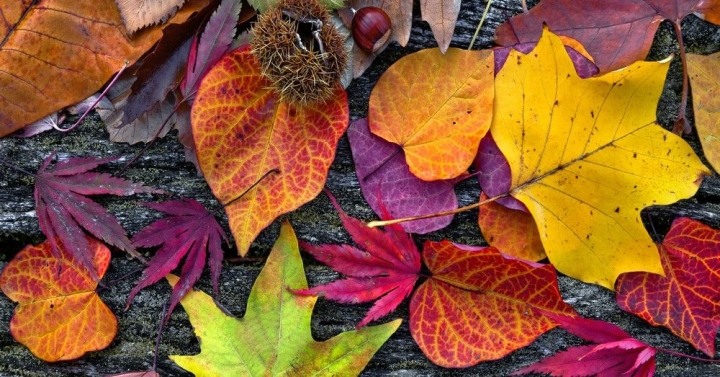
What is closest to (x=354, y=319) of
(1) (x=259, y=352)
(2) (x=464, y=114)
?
(1) (x=259, y=352)

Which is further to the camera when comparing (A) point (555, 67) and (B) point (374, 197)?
(B) point (374, 197)

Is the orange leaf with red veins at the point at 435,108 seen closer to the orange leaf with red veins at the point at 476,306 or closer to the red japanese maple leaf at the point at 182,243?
the orange leaf with red veins at the point at 476,306

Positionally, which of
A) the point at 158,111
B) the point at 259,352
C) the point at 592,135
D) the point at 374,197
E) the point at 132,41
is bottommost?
the point at 259,352

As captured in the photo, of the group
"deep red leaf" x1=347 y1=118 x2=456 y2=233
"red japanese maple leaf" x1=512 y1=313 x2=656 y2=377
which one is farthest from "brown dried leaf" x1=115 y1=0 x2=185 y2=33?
"red japanese maple leaf" x1=512 y1=313 x2=656 y2=377

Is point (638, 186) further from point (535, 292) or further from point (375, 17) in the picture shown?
point (375, 17)

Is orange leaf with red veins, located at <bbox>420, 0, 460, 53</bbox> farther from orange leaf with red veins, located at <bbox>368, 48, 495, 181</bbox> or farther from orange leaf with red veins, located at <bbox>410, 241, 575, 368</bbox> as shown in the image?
orange leaf with red veins, located at <bbox>410, 241, 575, 368</bbox>

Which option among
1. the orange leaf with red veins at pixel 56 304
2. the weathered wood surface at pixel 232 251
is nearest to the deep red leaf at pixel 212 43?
the weathered wood surface at pixel 232 251

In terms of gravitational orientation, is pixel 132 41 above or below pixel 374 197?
above
